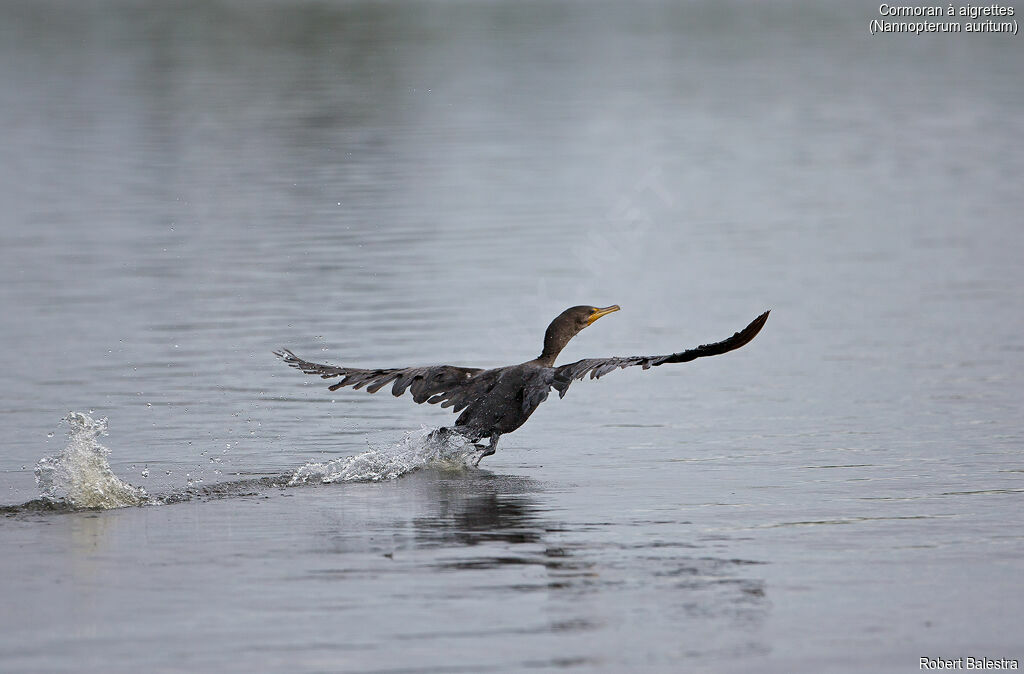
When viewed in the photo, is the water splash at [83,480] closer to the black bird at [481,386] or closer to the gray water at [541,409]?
the gray water at [541,409]

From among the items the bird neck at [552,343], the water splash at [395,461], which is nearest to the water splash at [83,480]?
the water splash at [395,461]

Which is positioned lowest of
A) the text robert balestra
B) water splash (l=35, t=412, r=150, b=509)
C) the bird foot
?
the text robert balestra

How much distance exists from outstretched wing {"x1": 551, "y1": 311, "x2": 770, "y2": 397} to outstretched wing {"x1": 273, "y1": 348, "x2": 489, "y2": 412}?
82 cm

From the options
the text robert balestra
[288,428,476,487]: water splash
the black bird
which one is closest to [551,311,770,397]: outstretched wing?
the black bird

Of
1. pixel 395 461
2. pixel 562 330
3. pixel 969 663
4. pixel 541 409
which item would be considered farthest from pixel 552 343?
pixel 969 663

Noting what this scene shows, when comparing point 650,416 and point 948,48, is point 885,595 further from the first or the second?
point 948,48

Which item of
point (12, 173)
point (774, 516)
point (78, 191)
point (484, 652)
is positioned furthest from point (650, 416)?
point (12, 173)

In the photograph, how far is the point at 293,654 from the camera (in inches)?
301

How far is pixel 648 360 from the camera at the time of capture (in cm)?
1059

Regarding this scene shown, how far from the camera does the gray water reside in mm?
8180

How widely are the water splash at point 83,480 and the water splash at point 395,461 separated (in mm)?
1193

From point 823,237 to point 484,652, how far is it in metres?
16.9

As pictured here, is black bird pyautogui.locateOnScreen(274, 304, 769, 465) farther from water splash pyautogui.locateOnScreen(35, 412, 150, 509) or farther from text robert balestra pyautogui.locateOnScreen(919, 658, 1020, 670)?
text robert balestra pyautogui.locateOnScreen(919, 658, 1020, 670)

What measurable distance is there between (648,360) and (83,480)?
3.59m
